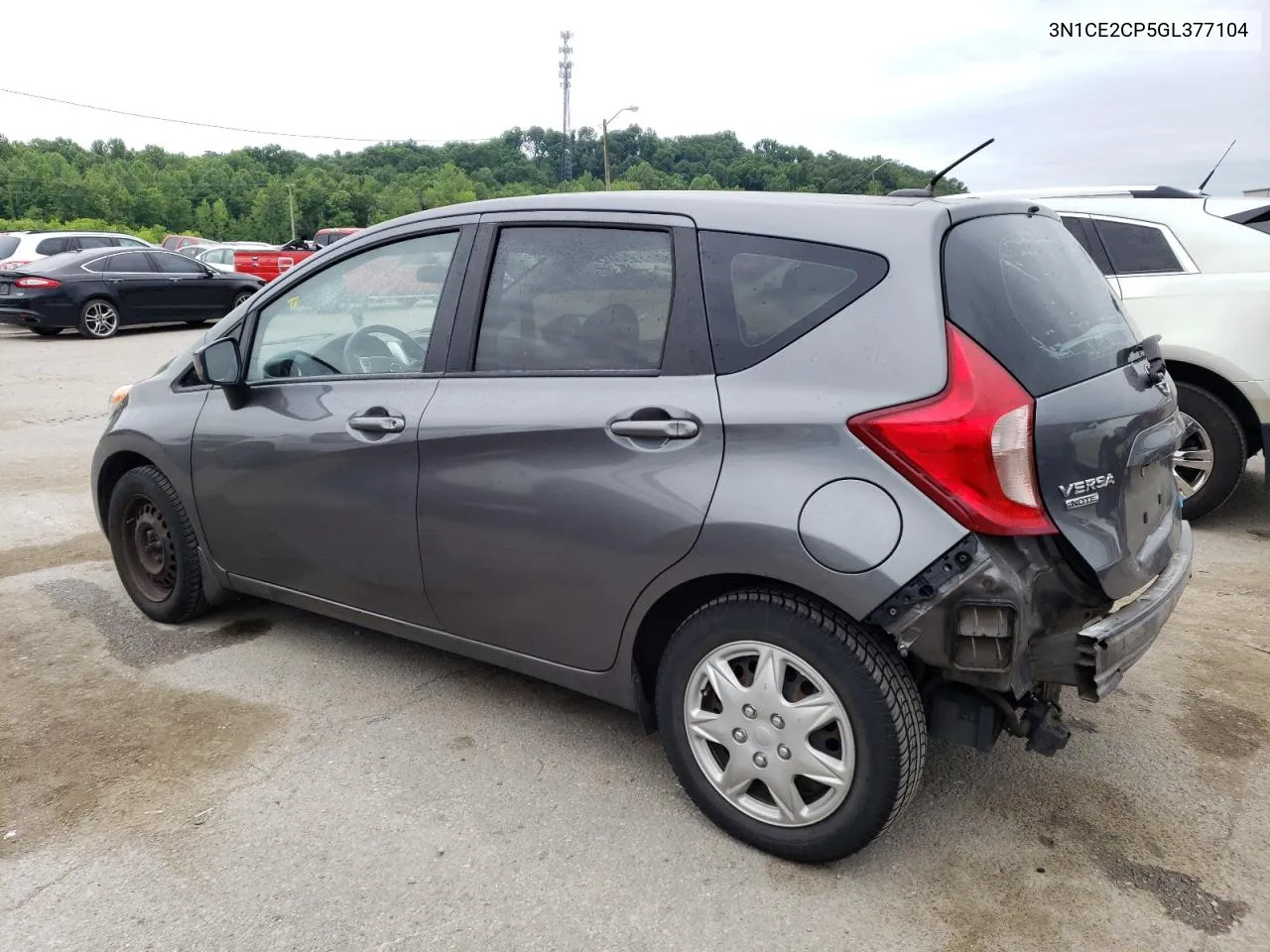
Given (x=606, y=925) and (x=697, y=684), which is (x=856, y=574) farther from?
(x=606, y=925)

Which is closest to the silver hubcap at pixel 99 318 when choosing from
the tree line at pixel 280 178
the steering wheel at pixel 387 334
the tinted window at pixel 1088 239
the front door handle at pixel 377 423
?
the steering wheel at pixel 387 334

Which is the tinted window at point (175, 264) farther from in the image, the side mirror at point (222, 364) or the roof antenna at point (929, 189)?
the roof antenna at point (929, 189)

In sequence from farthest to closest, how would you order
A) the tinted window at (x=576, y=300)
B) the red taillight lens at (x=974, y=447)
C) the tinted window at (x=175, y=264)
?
the tinted window at (x=175, y=264), the tinted window at (x=576, y=300), the red taillight lens at (x=974, y=447)

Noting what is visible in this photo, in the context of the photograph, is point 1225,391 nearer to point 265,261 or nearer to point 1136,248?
point 1136,248

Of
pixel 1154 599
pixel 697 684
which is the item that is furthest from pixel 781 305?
pixel 1154 599

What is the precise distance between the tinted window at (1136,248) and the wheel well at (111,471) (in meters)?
5.10

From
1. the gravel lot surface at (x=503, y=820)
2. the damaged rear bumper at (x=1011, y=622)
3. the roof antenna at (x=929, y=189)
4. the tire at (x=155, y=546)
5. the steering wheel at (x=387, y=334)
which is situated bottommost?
the gravel lot surface at (x=503, y=820)

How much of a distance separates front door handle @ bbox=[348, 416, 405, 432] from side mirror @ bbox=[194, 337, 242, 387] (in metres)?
0.68

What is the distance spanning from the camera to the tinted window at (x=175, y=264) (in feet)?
54.6

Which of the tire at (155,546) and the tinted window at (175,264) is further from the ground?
the tinted window at (175,264)

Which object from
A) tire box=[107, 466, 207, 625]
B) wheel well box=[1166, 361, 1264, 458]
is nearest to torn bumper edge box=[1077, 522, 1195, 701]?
wheel well box=[1166, 361, 1264, 458]

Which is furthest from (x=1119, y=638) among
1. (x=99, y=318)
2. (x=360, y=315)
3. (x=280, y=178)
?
(x=280, y=178)

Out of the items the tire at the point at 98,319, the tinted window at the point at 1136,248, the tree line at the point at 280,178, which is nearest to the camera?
the tinted window at the point at 1136,248

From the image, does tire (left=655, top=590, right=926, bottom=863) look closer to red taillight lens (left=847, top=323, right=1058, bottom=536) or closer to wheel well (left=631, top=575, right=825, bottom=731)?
wheel well (left=631, top=575, right=825, bottom=731)
